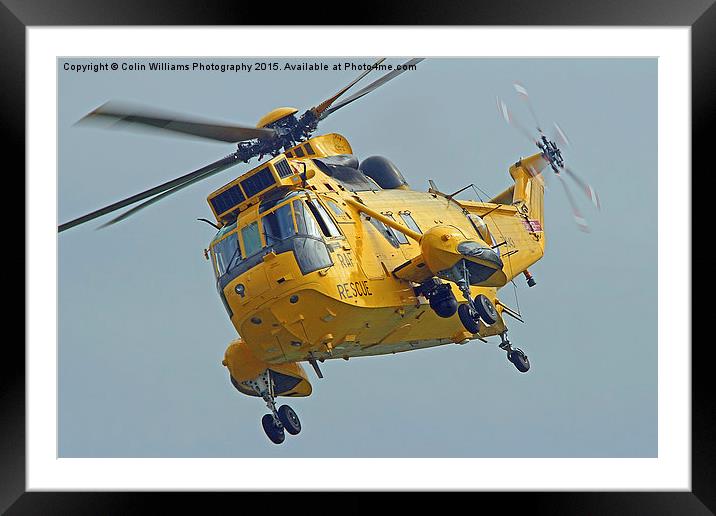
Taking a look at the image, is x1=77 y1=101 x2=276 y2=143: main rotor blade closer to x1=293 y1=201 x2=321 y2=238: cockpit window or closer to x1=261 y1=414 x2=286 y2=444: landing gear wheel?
x1=293 y1=201 x2=321 y2=238: cockpit window

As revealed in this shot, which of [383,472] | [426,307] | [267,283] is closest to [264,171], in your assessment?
[267,283]

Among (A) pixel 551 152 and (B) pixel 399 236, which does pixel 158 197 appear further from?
(A) pixel 551 152

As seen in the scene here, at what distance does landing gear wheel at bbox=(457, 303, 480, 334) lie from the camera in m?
15.9

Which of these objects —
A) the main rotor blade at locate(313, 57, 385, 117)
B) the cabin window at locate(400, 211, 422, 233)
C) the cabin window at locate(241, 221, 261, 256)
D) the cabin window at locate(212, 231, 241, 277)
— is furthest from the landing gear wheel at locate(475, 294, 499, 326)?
the main rotor blade at locate(313, 57, 385, 117)

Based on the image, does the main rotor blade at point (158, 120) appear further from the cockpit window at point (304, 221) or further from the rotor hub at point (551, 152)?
the rotor hub at point (551, 152)

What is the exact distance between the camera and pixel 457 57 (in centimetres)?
1586

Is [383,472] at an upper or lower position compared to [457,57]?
lower

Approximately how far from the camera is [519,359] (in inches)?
702

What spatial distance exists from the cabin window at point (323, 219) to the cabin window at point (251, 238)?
661 millimetres

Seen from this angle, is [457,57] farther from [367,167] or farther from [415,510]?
[415,510]
